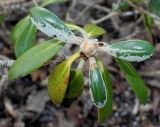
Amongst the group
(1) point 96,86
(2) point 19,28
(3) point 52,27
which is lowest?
(1) point 96,86

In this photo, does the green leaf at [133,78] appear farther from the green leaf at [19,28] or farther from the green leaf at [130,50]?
the green leaf at [19,28]

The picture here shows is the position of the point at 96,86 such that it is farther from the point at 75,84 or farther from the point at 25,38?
the point at 25,38

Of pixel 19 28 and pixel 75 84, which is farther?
pixel 19 28

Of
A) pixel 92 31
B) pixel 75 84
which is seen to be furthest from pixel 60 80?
pixel 92 31

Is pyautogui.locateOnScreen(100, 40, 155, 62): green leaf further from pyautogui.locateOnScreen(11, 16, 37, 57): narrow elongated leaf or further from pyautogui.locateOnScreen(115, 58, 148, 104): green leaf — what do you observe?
pyautogui.locateOnScreen(11, 16, 37, 57): narrow elongated leaf

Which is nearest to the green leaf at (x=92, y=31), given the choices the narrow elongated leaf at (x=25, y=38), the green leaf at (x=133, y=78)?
the green leaf at (x=133, y=78)

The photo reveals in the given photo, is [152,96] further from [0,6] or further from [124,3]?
[0,6]

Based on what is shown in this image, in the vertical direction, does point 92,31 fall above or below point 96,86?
above
